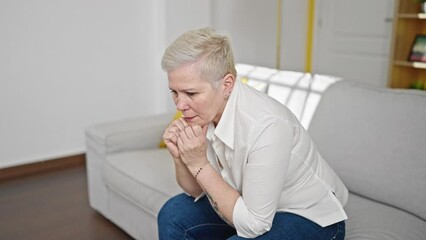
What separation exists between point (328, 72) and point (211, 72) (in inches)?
118

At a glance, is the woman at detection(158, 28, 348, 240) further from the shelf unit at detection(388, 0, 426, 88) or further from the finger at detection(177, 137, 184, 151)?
the shelf unit at detection(388, 0, 426, 88)

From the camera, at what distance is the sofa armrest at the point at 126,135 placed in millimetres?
2383

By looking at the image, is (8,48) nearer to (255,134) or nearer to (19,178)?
(19,178)

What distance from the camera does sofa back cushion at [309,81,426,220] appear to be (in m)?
1.63

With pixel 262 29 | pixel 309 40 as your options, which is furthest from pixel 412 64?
pixel 262 29

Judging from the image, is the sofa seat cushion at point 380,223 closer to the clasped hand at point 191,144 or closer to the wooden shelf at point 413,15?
the clasped hand at point 191,144

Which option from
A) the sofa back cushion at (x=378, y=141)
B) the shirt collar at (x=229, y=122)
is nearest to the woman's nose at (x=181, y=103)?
Answer: the shirt collar at (x=229, y=122)

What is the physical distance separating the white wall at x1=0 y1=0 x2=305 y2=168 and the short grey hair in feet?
7.28

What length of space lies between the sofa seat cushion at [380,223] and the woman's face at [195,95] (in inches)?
24.6

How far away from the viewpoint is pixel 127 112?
3709 millimetres

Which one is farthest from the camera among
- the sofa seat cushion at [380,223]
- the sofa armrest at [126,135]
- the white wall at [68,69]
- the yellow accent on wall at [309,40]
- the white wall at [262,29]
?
the white wall at [262,29]

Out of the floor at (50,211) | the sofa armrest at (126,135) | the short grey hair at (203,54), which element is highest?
the short grey hair at (203,54)

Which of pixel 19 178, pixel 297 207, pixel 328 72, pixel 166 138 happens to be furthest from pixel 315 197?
pixel 328 72

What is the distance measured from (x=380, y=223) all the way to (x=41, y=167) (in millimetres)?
2523
